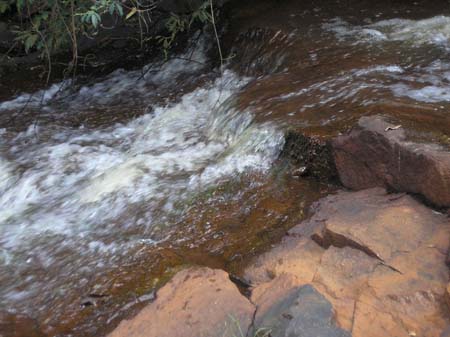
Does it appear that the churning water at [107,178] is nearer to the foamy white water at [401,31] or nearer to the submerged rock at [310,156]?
the submerged rock at [310,156]

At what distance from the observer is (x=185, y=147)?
4234 millimetres

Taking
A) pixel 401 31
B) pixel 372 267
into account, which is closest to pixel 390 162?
pixel 372 267

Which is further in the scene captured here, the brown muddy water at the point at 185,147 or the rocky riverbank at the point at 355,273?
the brown muddy water at the point at 185,147

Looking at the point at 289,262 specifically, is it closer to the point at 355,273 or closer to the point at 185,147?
the point at 355,273

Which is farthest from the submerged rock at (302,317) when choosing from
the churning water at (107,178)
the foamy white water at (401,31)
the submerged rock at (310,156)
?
the foamy white water at (401,31)

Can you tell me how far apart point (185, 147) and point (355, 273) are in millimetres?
2203

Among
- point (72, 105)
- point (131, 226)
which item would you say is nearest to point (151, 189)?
point (131, 226)

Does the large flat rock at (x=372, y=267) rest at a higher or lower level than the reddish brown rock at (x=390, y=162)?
lower

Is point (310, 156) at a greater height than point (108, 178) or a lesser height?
greater

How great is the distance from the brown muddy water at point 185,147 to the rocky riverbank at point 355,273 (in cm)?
16

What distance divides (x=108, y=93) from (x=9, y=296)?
10.8ft

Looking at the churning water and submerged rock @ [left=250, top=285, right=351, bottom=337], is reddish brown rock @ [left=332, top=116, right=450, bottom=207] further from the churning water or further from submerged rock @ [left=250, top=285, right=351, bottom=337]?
submerged rock @ [left=250, top=285, right=351, bottom=337]

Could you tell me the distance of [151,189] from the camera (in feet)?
11.6

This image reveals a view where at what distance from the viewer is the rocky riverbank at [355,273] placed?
2.04 meters
